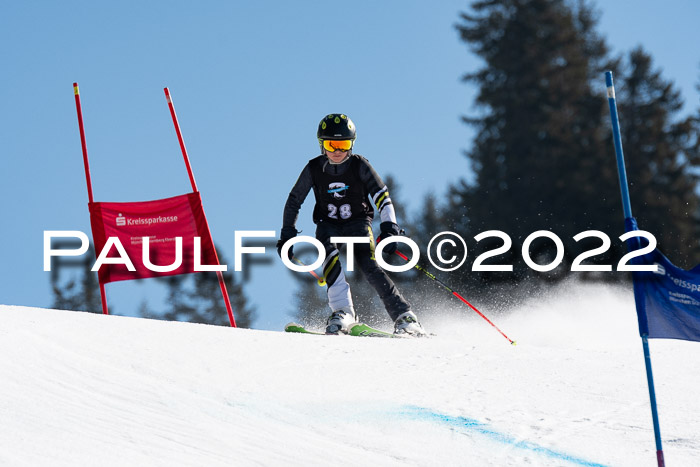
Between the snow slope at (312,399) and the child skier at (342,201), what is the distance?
1029 millimetres

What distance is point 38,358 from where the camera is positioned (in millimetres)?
5008

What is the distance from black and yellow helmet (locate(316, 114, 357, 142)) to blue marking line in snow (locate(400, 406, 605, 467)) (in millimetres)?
3343

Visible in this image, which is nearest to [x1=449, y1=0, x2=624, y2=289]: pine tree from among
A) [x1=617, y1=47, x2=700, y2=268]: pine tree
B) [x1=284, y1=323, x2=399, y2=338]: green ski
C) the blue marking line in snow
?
[x1=617, y1=47, x2=700, y2=268]: pine tree

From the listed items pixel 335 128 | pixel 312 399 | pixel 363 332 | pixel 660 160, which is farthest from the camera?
pixel 660 160

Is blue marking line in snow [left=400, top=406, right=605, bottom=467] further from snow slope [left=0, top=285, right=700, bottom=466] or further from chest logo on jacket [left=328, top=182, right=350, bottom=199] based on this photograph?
chest logo on jacket [left=328, top=182, right=350, bottom=199]

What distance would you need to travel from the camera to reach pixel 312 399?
5.00 m

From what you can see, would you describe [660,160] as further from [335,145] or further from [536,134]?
[335,145]

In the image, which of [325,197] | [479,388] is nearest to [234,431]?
[479,388]

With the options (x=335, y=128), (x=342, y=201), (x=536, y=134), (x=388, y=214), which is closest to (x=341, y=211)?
(x=342, y=201)

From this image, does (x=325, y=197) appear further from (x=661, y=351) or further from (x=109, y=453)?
(x=109, y=453)

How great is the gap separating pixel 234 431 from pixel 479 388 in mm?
1948

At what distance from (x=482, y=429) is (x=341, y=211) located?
345 cm

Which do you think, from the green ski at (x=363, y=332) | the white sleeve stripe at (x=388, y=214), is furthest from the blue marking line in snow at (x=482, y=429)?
the white sleeve stripe at (x=388, y=214)

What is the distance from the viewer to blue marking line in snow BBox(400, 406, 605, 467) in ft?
14.0
